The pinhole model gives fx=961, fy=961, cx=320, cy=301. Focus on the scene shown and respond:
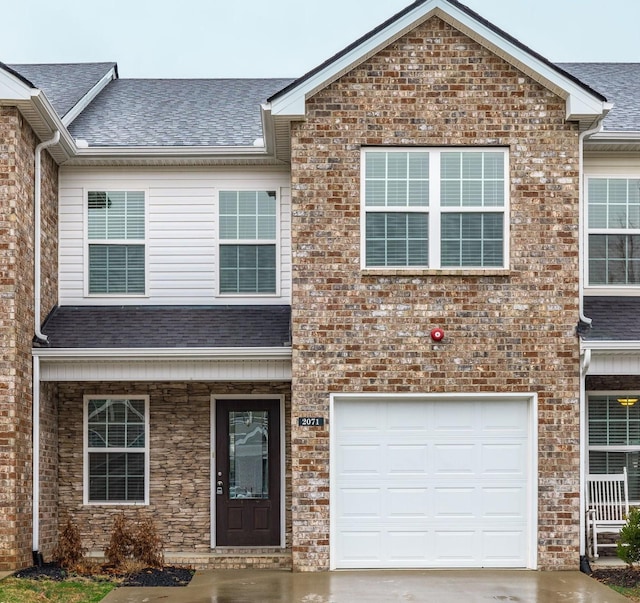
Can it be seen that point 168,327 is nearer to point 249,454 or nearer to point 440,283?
point 249,454

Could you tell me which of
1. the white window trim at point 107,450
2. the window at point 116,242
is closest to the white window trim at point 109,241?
the window at point 116,242

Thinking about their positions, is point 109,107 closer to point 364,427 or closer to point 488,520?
point 364,427

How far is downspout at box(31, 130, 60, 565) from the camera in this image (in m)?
12.3

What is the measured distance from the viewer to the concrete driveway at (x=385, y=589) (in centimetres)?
1012

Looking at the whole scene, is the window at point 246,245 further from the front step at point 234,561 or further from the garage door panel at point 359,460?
the front step at point 234,561

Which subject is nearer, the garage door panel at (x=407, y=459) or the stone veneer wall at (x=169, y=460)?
the garage door panel at (x=407, y=459)

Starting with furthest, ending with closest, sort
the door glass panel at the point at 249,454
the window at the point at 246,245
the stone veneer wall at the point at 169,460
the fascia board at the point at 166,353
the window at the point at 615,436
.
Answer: the window at the point at 246,245 < the door glass panel at the point at 249,454 < the stone veneer wall at the point at 169,460 < the window at the point at 615,436 < the fascia board at the point at 166,353

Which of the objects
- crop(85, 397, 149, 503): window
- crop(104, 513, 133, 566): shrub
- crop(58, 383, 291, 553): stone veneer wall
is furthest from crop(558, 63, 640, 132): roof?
crop(104, 513, 133, 566): shrub

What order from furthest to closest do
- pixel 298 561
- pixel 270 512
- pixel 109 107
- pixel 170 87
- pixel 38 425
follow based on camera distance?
pixel 170 87 < pixel 109 107 < pixel 270 512 < pixel 38 425 < pixel 298 561

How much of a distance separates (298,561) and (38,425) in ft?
12.6

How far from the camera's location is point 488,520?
39.3 feet

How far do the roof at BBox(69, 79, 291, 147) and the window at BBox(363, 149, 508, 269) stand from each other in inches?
105

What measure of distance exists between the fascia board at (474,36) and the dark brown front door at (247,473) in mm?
4332

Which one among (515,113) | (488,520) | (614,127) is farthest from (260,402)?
(614,127)
